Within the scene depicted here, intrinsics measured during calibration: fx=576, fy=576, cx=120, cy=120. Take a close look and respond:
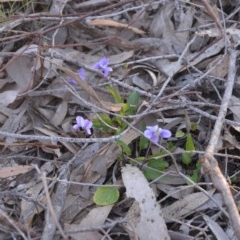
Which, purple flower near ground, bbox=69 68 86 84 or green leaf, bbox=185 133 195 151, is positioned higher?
purple flower near ground, bbox=69 68 86 84

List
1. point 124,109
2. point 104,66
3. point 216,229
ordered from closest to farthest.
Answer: point 216,229 → point 124,109 → point 104,66

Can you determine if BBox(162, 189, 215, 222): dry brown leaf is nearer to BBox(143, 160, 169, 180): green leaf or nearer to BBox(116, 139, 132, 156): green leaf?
BBox(143, 160, 169, 180): green leaf

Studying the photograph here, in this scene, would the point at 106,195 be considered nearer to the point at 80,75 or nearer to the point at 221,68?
the point at 80,75

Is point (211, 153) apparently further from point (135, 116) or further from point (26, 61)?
point (26, 61)

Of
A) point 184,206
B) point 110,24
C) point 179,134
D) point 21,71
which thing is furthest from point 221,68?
point 21,71

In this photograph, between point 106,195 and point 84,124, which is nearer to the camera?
point 106,195

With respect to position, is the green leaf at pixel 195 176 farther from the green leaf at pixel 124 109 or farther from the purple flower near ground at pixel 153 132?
the green leaf at pixel 124 109

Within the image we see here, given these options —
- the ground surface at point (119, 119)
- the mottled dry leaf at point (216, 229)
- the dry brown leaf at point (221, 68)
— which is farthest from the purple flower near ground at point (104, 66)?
the mottled dry leaf at point (216, 229)

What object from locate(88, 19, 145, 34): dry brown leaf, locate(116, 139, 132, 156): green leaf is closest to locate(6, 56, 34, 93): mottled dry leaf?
locate(88, 19, 145, 34): dry brown leaf
